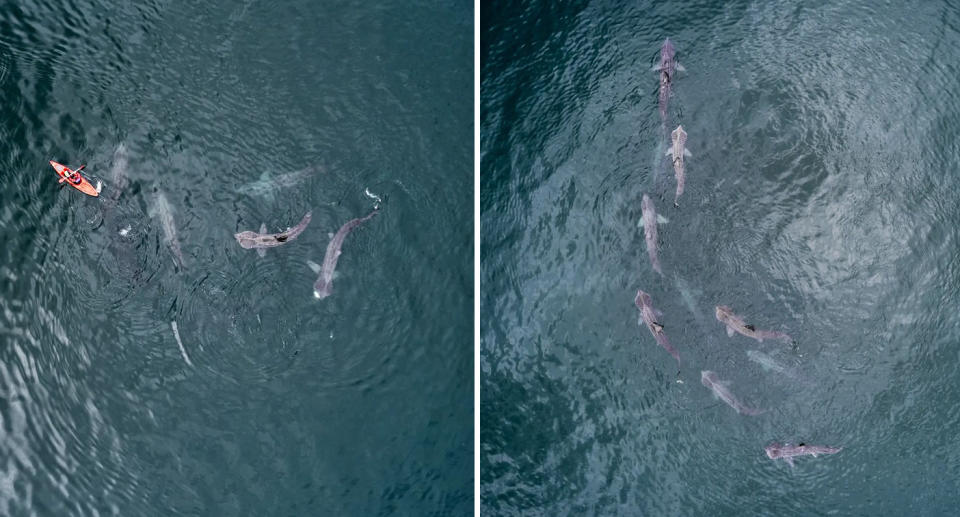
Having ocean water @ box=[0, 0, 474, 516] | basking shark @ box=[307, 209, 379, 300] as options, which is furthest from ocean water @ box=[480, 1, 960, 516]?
basking shark @ box=[307, 209, 379, 300]

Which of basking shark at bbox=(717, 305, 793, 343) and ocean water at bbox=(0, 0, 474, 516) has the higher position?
ocean water at bbox=(0, 0, 474, 516)

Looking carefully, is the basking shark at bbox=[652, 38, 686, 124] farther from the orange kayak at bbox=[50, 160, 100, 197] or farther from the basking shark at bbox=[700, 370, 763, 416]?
the orange kayak at bbox=[50, 160, 100, 197]

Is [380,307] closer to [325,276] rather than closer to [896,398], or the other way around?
[325,276]

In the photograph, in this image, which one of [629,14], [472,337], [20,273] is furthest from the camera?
[629,14]

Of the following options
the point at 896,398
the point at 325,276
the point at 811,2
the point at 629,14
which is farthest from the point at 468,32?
the point at 896,398

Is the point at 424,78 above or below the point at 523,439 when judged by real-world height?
above

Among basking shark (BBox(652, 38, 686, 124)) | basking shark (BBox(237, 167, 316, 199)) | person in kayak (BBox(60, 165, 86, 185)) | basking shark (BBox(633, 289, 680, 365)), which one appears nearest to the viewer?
person in kayak (BBox(60, 165, 86, 185))
